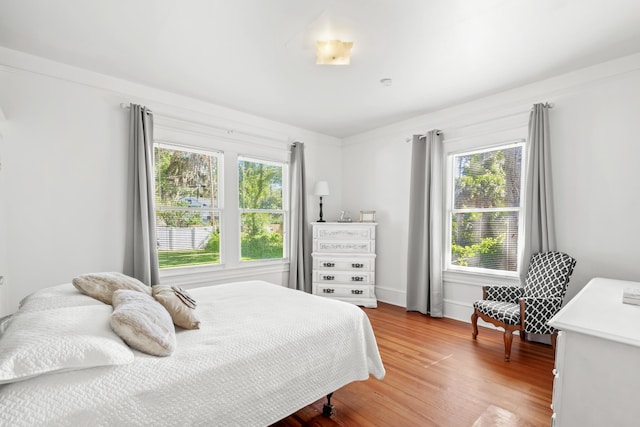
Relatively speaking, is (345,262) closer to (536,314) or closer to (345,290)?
(345,290)

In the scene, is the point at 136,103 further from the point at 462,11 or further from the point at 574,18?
the point at 574,18

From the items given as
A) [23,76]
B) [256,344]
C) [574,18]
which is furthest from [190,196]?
[574,18]

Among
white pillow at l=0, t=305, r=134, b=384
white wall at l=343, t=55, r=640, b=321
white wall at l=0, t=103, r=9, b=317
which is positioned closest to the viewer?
white pillow at l=0, t=305, r=134, b=384

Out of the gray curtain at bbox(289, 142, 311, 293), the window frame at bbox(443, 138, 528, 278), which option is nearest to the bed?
the gray curtain at bbox(289, 142, 311, 293)

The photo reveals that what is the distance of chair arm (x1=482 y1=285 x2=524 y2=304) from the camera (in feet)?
10.5

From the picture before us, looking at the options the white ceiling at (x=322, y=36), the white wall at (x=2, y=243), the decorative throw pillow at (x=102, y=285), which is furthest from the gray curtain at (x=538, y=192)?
the white wall at (x=2, y=243)

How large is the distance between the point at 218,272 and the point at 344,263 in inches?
70.0

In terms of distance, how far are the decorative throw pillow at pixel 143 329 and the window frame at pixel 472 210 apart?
349cm

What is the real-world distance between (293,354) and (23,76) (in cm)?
329

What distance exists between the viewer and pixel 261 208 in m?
4.47

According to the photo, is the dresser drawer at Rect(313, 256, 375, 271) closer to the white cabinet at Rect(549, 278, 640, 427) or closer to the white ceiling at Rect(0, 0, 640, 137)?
the white ceiling at Rect(0, 0, 640, 137)

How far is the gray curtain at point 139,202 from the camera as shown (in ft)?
10.4

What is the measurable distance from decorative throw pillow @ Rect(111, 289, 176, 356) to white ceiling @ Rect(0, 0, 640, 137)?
6.32 ft

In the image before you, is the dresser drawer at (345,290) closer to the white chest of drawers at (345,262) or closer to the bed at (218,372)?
the white chest of drawers at (345,262)
